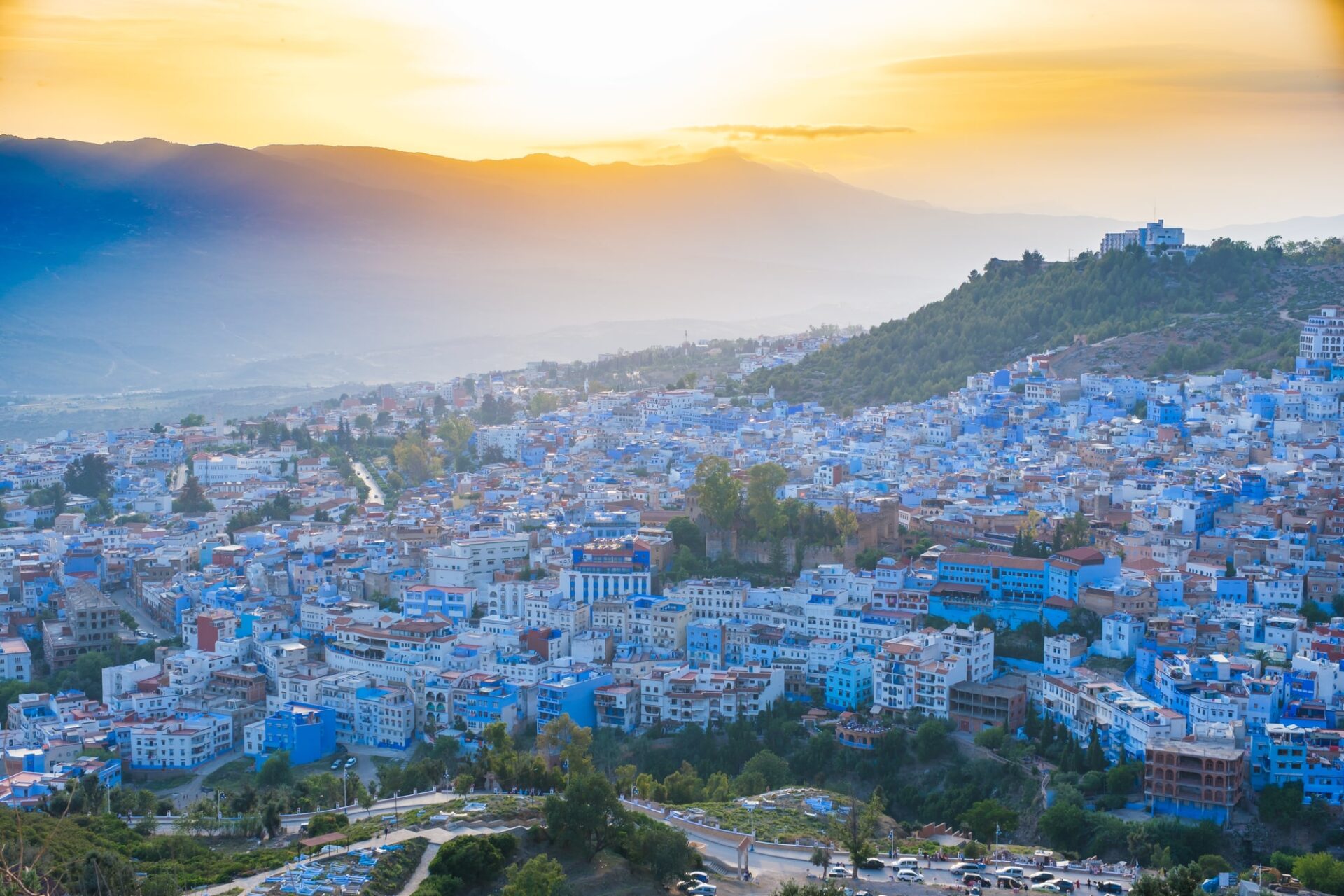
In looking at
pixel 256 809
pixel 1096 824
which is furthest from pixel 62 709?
pixel 1096 824

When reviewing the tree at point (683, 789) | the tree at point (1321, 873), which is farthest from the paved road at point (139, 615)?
the tree at point (1321, 873)

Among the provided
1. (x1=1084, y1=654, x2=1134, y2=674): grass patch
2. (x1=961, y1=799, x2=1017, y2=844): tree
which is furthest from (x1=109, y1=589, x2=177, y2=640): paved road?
(x1=1084, y1=654, x2=1134, y2=674): grass patch

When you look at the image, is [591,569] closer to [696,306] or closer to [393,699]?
[393,699]

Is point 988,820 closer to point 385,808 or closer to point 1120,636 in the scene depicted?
point 1120,636

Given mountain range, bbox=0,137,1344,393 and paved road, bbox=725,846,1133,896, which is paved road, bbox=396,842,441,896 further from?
mountain range, bbox=0,137,1344,393

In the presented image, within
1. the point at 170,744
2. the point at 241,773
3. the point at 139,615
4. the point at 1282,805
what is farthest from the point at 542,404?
the point at 1282,805

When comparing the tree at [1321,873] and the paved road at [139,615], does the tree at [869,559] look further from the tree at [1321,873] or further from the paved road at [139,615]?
the paved road at [139,615]

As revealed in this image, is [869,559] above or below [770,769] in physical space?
above
